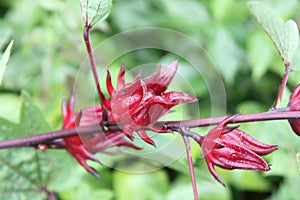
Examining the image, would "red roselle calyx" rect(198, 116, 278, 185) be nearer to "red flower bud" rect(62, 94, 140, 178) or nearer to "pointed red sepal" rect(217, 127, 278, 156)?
"pointed red sepal" rect(217, 127, 278, 156)

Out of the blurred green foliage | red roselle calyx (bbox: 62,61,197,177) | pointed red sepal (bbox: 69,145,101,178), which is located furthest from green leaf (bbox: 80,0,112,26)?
the blurred green foliage

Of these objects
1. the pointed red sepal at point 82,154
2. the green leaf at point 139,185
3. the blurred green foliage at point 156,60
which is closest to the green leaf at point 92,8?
the pointed red sepal at point 82,154

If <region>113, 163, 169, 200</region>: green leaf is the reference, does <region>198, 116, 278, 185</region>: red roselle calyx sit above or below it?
above

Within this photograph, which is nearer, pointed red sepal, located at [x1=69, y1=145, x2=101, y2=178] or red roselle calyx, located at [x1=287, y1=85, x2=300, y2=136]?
red roselle calyx, located at [x1=287, y1=85, x2=300, y2=136]

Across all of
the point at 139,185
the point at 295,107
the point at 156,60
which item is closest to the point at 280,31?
the point at 295,107

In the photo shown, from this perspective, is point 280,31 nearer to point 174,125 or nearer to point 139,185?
point 174,125

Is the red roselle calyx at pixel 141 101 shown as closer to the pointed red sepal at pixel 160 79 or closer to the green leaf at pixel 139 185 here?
the pointed red sepal at pixel 160 79

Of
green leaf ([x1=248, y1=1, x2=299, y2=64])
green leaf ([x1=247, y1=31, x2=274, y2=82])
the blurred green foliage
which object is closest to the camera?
green leaf ([x1=248, y1=1, x2=299, y2=64])

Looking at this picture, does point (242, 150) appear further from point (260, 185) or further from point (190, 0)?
point (190, 0)
